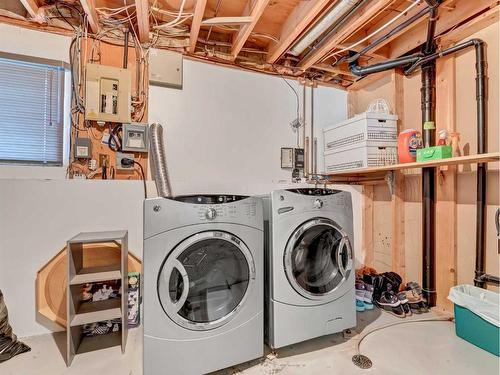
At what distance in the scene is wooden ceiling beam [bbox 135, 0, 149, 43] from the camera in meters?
1.76

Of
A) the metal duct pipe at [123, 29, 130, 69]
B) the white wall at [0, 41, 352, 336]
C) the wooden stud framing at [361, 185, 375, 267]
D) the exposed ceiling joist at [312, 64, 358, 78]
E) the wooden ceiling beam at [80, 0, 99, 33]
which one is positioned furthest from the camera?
the wooden stud framing at [361, 185, 375, 267]

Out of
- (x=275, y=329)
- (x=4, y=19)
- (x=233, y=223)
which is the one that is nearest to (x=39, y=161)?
(x=4, y=19)

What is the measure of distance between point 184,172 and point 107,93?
A: 85 cm

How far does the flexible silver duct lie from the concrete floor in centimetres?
105

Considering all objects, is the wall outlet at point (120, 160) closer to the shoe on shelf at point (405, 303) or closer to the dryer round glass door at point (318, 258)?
the dryer round glass door at point (318, 258)

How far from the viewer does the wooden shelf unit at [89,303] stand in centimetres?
159

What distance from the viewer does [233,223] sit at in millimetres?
1523

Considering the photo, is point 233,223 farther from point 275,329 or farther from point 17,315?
point 17,315

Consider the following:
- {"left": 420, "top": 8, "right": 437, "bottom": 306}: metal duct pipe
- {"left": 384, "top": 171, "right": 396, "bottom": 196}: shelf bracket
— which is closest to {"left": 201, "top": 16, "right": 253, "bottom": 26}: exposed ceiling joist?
{"left": 420, "top": 8, "right": 437, "bottom": 306}: metal duct pipe

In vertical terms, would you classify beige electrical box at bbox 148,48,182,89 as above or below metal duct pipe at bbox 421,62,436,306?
above

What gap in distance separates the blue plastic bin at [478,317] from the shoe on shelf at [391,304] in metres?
0.37

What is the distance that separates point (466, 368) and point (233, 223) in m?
1.54

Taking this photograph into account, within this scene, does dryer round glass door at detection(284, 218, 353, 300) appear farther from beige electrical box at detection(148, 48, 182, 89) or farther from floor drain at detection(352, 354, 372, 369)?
beige electrical box at detection(148, 48, 182, 89)

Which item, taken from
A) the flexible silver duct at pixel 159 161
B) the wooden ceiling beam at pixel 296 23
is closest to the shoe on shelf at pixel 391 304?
the flexible silver duct at pixel 159 161
